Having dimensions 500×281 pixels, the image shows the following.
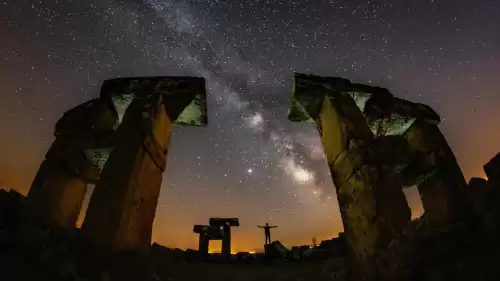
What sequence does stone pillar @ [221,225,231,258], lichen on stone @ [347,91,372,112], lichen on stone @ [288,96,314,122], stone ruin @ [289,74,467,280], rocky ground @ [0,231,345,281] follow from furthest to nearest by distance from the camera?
1. stone pillar @ [221,225,231,258]
2. lichen on stone @ [288,96,314,122]
3. lichen on stone @ [347,91,372,112]
4. stone ruin @ [289,74,467,280]
5. rocky ground @ [0,231,345,281]

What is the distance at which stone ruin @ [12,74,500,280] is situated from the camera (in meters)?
3.89

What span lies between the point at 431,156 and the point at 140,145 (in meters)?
5.39

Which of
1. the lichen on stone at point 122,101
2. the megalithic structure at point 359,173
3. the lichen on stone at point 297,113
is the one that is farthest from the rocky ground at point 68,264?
the lichen on stone at point 297,113

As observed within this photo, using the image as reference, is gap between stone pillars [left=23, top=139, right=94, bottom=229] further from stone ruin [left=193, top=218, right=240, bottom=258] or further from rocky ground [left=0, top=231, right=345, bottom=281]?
stone ruin [left=193, top=218, right=240, bottom=258]

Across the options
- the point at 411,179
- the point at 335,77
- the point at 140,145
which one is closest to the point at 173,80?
the point at 140,145

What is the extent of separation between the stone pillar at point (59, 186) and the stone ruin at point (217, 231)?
9.90 meters

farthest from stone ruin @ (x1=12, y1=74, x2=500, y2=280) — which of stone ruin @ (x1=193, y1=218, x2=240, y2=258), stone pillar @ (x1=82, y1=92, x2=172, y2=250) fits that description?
stone ruin @ (x1=193, y1=218, x2=240, y2=258)

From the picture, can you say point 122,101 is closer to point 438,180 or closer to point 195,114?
point 195,114

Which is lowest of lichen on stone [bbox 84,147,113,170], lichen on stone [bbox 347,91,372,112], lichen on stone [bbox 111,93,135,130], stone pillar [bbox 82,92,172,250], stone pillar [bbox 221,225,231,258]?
stone pillar [bbox 82,92,172,250]

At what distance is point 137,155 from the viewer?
4426 mm

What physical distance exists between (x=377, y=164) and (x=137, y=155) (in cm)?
365

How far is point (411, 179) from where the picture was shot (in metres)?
5.86

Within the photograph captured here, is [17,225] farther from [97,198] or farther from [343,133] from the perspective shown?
[343,133]

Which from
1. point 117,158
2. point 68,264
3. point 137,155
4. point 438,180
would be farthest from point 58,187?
point 438,180
